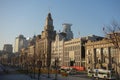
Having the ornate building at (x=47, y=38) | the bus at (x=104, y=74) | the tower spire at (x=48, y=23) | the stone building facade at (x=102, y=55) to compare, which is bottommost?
the bus at (x=104, y=74)

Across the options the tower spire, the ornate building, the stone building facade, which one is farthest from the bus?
the tower spire

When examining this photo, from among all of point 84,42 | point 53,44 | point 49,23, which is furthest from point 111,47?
point 49,23

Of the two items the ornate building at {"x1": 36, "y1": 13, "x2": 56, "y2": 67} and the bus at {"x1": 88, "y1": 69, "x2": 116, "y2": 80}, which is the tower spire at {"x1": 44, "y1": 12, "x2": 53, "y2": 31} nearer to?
the ornate building at {"x1": 36, "y1": 13, "x2": 56, "y2": 67}

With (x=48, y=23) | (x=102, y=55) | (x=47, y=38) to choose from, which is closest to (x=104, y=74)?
(x=102, y=55)

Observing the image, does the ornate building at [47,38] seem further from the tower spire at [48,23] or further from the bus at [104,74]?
the bus at [104,74]

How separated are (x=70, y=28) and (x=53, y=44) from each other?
150ft

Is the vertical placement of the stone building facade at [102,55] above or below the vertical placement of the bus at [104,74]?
above

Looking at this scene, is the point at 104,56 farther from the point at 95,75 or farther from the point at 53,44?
the point at 53,44

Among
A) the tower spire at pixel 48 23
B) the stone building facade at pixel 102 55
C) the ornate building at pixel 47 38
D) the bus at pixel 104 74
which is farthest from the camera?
the tower spire at pixel 48 23

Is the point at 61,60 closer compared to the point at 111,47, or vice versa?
the point at 111,47

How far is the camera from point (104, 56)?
92.1 m

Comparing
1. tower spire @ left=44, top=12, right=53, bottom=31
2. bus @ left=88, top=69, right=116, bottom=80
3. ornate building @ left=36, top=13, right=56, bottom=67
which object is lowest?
bus @ left=88, top=69, right=116, bottom=80

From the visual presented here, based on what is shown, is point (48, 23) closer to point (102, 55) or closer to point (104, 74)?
point (102, 55)

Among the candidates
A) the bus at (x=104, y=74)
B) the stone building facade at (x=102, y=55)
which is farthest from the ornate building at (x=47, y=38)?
the bus at (x=104, y=74)
